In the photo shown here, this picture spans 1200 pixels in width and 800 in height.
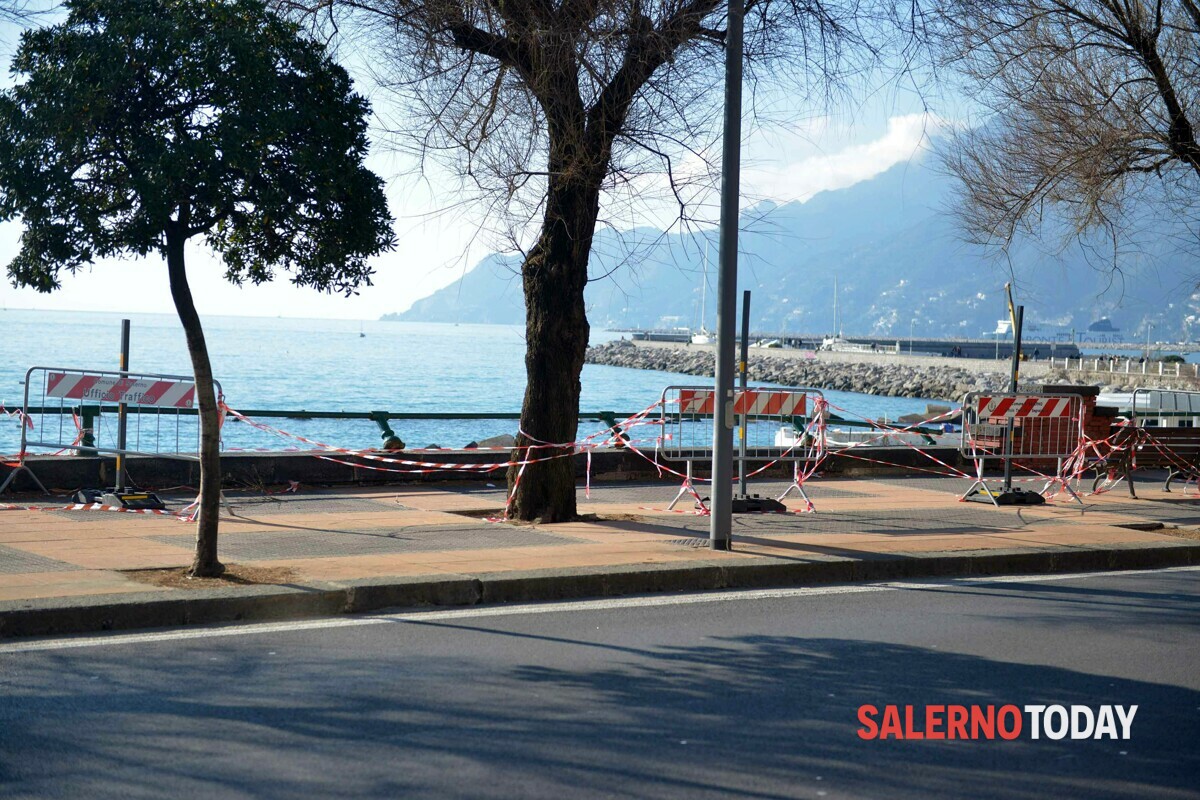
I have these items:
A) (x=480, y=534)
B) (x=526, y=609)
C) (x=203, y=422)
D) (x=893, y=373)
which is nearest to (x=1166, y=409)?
(x=480, y=534)

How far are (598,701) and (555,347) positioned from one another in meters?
6.30

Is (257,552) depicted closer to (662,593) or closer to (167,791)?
(662,593)

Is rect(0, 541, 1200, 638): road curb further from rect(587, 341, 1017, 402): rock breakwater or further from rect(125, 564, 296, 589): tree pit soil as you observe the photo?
rect(587, 341, 1017, 402): rock breakwater

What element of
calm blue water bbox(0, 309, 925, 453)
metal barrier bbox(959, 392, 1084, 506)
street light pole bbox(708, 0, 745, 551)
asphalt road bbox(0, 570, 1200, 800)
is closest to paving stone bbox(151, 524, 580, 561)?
street light pole bbox(708, 0, 745, 551)

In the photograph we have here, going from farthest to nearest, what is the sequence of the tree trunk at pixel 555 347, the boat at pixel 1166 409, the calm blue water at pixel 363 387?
the calm blue water at pixel 363 387
the boat at pixel 1166 409
the tree trunk at pixel 555 347

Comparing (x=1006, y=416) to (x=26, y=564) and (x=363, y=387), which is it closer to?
(x=26, y=564)

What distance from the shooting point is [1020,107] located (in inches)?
579

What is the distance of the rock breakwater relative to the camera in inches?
3501

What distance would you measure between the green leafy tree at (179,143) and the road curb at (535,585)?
808mm

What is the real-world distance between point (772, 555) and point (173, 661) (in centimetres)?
531

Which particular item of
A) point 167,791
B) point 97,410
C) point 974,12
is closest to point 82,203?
point 167,791

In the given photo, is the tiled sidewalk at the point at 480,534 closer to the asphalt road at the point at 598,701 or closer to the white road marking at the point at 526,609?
the white road marking at the point at 526,609

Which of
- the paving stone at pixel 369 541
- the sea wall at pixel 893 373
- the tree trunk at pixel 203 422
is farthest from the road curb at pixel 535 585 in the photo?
the sea wall at pixel 893 373

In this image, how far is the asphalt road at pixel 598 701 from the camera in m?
5.13
